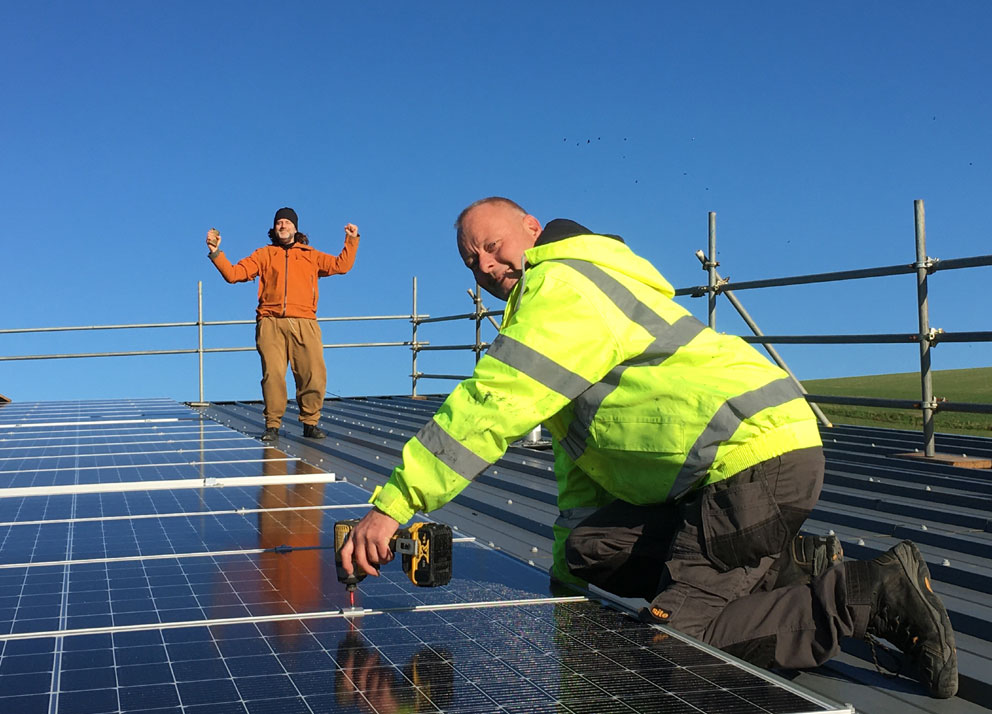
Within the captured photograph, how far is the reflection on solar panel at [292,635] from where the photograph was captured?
5.76 feet

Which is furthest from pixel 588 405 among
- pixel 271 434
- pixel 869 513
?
pixel 271 434

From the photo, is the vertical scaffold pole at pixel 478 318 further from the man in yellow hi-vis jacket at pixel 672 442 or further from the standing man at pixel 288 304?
the man in yellow hi-vis jacket at pixel 672 442

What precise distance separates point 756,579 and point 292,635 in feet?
3.67

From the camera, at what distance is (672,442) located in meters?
2.35

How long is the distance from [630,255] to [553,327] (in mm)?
399

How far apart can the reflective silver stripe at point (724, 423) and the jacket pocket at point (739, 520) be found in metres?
0.07

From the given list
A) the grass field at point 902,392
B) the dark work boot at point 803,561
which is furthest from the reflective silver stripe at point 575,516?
the grass field at point 902,392

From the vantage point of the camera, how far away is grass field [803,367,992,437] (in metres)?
14.8

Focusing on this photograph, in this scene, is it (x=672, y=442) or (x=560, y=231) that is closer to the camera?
(x=672, y=442)

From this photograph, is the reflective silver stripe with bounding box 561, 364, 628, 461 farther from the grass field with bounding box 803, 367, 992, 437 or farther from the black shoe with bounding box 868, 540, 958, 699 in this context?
the grass field with bounding box 803, 367, 992, 437

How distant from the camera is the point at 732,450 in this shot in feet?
7.83

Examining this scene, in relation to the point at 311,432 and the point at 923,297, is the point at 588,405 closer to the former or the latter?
the point at 923,297

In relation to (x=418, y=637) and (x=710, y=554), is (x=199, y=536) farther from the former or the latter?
(x=710, y=554)

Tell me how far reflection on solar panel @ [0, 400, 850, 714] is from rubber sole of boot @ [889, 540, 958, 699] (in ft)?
1.88
